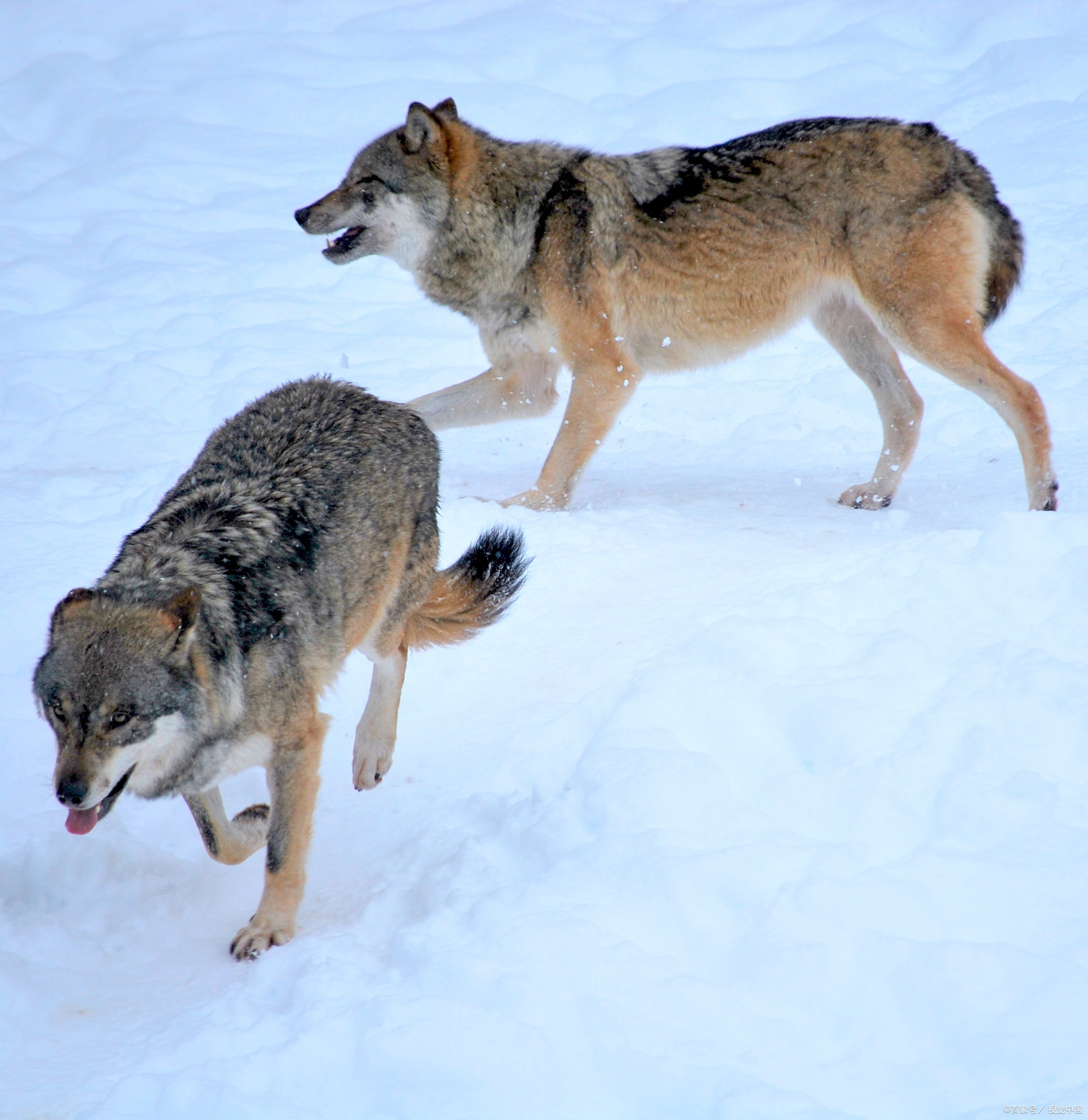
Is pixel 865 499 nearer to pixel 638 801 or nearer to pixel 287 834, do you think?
pixel 638 801

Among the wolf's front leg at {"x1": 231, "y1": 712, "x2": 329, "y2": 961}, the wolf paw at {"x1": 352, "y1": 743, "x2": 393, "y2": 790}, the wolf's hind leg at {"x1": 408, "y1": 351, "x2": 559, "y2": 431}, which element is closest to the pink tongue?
the wolf's front leg at {"x1": 231, "y1": 712, "x2": 329, "y2": 961}

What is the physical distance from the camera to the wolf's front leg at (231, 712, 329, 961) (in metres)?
2.94

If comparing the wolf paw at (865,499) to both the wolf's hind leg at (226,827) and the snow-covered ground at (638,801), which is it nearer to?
the snow-covered ground at (638,801)

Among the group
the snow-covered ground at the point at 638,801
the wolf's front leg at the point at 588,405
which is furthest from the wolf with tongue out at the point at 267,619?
the wolf's front leg at the point at 588,405

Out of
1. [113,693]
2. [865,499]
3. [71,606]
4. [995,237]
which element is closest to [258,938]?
[113,693]

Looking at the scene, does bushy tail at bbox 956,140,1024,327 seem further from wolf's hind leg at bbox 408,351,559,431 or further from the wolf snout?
the wolf snout

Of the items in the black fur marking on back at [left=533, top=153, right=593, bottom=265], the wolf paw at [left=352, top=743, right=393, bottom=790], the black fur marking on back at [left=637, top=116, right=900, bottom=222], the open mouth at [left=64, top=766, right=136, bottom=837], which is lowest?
the wolf paw at [left=352, top=743, right=393, bottom=790]

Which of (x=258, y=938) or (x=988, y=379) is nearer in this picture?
(x=258, y=938)

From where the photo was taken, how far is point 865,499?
17.7 feet

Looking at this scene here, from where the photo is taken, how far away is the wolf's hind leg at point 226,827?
320cm

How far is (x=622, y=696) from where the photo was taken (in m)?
3.46

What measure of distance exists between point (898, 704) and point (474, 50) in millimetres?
10276

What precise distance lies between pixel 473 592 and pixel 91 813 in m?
1.68

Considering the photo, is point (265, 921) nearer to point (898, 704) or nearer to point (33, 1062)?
point (33, 1062)
